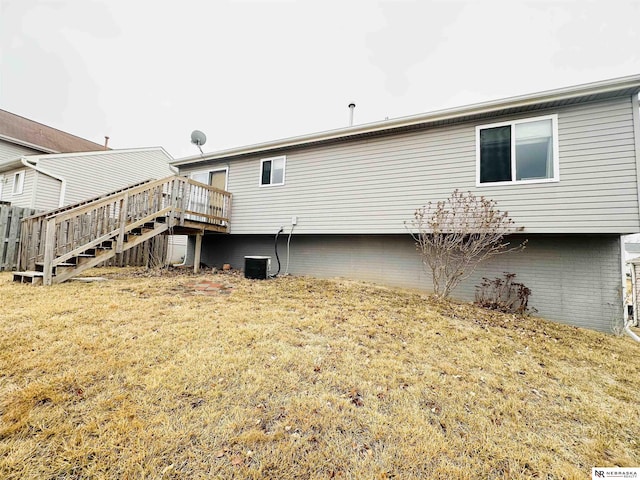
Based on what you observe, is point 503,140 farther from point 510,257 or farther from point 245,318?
point 245,318

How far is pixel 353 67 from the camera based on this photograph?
47.5 feet

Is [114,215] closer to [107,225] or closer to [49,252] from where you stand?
[107,225]

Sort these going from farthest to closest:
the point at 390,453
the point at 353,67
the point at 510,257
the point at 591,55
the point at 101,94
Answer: the point at 101,94 < the point at 353,67 < the point at 591,55 < the point at 510,257 < the point at 390,453

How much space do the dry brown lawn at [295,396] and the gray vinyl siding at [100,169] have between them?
11.2 m

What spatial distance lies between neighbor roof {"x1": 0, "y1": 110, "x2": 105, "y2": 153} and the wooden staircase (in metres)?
10.2

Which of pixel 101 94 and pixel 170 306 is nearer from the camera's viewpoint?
pixel 170 306

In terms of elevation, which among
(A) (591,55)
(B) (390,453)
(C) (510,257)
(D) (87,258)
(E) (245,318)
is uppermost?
(A) (591,55)

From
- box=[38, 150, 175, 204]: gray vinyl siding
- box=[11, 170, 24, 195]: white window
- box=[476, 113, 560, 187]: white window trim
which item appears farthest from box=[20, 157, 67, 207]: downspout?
box=[476, 113, 560, 187]: white window trim

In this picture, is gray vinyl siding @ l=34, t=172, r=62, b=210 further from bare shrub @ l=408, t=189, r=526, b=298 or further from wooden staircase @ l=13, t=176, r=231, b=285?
bare shrub @ l=408, t=189, r=526, b=298

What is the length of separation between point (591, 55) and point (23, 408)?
1973 cm

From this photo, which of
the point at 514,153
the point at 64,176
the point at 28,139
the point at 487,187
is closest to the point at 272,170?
the point at 487,187

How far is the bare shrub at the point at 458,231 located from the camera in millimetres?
5895

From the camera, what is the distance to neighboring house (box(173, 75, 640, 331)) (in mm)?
5297

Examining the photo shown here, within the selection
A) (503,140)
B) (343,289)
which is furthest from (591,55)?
(343,289)
